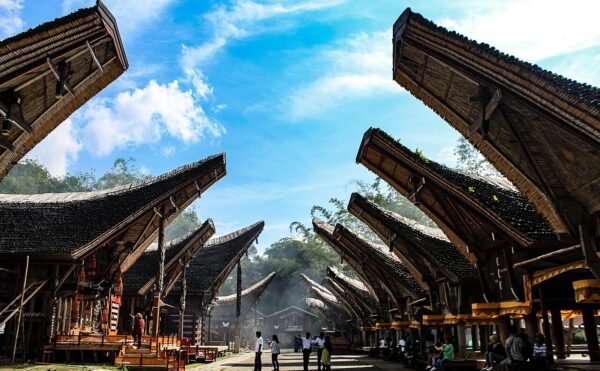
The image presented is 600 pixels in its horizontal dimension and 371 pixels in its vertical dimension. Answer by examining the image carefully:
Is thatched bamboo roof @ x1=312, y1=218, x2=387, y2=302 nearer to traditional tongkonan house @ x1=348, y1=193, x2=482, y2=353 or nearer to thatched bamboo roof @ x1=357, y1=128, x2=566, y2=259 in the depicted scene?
traditional tongkonan house @ x1=348, y1=193, x2=482, y2=353

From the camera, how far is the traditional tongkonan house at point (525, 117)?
7.11m

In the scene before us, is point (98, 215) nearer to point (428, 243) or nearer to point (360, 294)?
point (428, 243)

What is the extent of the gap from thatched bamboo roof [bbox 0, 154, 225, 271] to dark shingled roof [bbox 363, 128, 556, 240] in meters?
9.50

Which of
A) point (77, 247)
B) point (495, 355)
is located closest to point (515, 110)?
point (495, 355)

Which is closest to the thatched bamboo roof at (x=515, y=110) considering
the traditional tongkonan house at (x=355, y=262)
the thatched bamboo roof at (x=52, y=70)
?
the thatched bamboo roof at (x=52, y=70)

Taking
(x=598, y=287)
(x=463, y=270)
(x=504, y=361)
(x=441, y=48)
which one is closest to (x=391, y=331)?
(x=463, y=270)

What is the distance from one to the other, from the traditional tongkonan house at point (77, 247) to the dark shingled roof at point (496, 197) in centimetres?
971

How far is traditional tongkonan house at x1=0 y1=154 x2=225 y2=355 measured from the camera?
650 inches

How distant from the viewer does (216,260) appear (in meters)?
32.2

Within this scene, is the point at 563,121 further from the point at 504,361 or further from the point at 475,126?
the point at 504,361

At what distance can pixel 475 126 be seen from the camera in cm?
915

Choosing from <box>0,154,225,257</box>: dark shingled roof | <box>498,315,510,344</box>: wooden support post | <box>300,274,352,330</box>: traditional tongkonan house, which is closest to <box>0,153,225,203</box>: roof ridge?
<box>0,154,225,257</box>: dark shingled roof

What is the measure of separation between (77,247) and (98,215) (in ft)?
9.10

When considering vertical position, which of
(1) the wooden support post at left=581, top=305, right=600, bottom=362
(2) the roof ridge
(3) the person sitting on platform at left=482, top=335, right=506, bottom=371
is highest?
(2) the roof ridge
